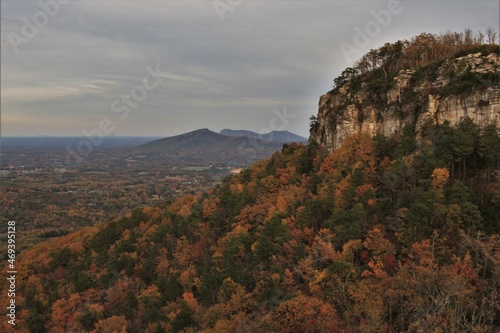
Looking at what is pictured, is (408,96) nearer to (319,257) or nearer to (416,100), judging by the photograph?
(416,100)

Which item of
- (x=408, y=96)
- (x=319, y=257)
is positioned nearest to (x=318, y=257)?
(x=319, y=257)

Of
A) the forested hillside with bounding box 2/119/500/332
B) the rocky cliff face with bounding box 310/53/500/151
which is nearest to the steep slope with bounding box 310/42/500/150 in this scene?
the rocky cliff face with bounding box 310/53/500/151

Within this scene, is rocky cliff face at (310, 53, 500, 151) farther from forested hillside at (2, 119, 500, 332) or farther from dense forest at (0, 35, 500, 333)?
forested hillside at (2, 119, 500, 332)

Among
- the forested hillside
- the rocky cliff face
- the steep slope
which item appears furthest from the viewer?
the steep slope

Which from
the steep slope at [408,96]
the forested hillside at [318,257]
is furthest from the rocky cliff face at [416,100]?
the forested hillside at [318,257]

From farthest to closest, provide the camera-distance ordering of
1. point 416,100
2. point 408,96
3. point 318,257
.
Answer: point 408,96 < point 416,100 < point 318,257

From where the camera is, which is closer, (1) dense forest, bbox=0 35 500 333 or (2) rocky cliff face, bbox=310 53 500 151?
(1) dense forest, bbox=0 35 500 333

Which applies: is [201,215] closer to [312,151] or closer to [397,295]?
[312,151]

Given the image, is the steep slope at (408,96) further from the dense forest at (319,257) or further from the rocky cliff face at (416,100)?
the dense forest at (319,257)

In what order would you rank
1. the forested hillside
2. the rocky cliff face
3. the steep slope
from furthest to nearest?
1. the steep slope
2. the rocky cliff face
3. the forested hillside
